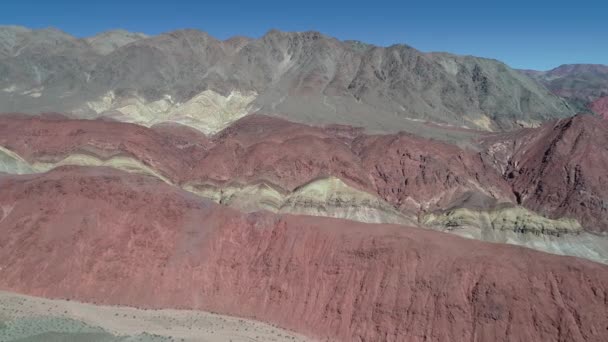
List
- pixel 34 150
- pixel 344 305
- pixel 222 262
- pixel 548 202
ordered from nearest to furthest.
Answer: pixel 344 305
pixel 222 262
pixel 34 150
pixel 548 202

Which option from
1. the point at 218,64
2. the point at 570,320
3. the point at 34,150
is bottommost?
the point at 570,320

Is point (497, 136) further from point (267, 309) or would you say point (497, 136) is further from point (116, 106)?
point (116, 106)

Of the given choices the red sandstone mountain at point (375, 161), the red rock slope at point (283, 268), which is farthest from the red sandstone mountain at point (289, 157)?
the red rock slope at point (283, 268)

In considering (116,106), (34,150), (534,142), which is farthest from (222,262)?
(116,106)

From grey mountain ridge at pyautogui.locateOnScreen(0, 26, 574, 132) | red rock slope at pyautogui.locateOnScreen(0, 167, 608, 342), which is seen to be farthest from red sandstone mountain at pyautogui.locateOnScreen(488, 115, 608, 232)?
red rock slope at pyautogui.locateOnScreen(0, 167, 608, 342)

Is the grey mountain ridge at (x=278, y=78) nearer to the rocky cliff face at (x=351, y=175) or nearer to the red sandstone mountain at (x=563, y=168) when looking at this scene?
the red sandstone mountain at (x=563, y=168)

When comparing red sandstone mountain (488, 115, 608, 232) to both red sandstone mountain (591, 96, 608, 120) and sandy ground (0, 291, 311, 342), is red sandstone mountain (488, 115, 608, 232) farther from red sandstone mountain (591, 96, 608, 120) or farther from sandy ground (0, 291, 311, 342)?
red sandstone mountain (591, 96, 608, 120)

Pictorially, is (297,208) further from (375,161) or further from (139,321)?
(139,321)
